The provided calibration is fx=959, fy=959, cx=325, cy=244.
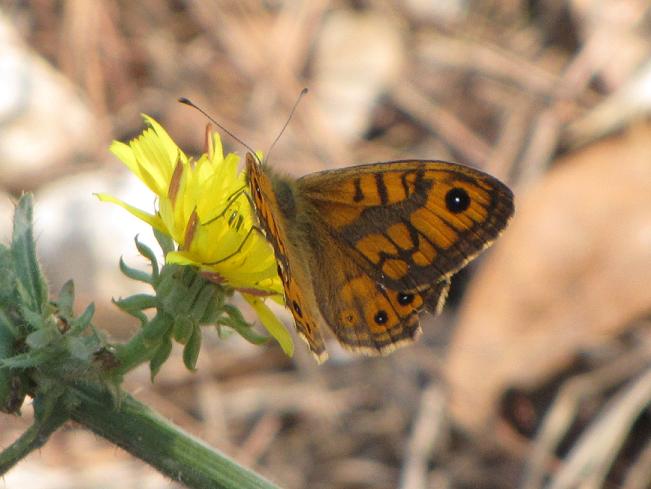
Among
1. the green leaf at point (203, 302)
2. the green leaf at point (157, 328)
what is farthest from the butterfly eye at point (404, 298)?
the green leaf at point (157, 328)

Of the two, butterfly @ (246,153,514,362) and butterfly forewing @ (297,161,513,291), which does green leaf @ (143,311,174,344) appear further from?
butterfly forewing @ (297,161,513,291)

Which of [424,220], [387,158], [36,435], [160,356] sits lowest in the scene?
[387,158]

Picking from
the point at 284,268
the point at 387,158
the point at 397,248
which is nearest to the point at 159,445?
the point at 284,268

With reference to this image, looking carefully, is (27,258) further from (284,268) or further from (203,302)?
(284,268)

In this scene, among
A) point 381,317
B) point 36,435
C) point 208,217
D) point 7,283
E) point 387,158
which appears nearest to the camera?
point 36,435

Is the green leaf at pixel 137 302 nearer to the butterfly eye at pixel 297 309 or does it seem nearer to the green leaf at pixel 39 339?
the green leaf at pixel 39 339

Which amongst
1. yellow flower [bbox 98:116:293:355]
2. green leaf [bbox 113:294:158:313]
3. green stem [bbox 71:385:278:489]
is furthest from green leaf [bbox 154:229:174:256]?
green stem [bbox 71:385:278:489]
